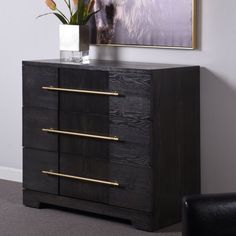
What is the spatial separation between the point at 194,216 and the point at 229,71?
6.31 feet

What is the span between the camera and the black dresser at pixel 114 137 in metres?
3.86

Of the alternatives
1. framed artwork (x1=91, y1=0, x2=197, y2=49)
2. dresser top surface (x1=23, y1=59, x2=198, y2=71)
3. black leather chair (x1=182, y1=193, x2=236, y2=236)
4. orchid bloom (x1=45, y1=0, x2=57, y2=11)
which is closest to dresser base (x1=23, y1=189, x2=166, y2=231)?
dresser top surface (x1=23, y1=59, x2=198, y2=71)

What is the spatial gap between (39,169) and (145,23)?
1.07 m

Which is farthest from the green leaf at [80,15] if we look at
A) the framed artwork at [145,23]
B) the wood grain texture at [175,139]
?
the wood grain texture at [175,139]

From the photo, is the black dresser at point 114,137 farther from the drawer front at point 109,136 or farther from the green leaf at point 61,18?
the green leaf at point 61,18

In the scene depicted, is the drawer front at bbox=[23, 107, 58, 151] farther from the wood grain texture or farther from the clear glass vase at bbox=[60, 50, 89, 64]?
the wood grain texture

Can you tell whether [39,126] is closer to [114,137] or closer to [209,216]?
[114,137]

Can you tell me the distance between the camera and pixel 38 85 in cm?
428

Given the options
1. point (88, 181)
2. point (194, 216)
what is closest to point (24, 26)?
point (88, 181)

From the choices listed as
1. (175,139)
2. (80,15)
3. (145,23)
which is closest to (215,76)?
(175,139)

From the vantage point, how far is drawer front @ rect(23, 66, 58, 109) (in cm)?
421

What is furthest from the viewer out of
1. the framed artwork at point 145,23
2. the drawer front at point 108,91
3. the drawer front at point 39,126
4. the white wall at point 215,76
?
the drawer front at point 39,126

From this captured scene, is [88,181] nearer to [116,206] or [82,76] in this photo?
[116,206]

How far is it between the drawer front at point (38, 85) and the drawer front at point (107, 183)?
13.1 inches
